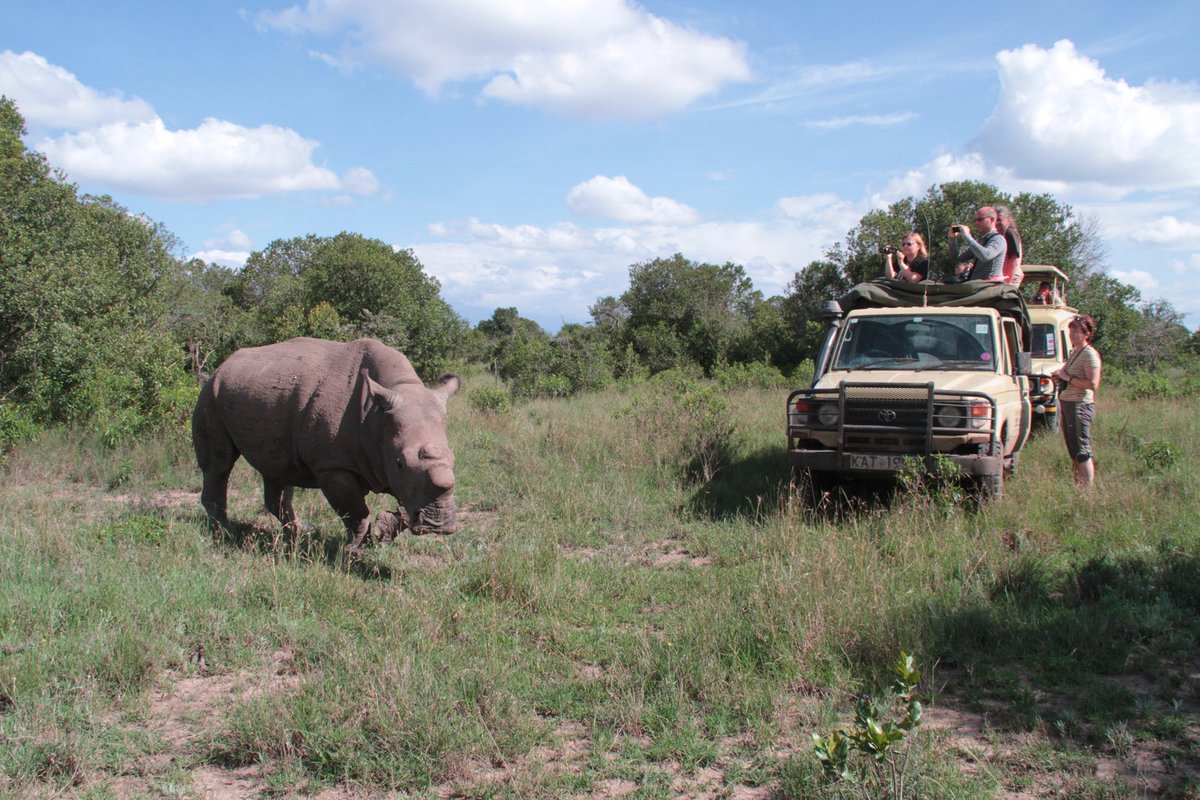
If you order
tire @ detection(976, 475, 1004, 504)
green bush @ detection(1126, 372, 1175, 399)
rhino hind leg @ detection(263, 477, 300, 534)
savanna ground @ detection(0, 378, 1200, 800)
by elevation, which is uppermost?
green bush @ detection(1126, 372, 1175, 399)

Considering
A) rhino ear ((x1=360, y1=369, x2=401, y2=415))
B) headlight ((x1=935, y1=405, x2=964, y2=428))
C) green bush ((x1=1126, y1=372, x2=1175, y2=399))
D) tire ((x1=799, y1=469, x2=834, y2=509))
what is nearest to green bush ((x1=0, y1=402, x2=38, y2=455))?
rhino ear ((x1=360, y1=369, x2=401, y2=415))

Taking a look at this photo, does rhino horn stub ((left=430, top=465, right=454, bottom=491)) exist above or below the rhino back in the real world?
below

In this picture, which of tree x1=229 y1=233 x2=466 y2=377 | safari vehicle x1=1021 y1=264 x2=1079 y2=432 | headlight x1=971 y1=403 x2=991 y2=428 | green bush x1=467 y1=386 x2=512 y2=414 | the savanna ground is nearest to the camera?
the savanna ground

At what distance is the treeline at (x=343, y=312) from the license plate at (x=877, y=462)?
4195mm

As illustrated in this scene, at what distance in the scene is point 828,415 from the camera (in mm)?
8117

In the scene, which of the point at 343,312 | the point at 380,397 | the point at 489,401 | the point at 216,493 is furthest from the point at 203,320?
the point at 380,397

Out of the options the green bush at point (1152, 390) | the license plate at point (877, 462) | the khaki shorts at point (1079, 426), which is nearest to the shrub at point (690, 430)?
the license plate at point (877, 462)

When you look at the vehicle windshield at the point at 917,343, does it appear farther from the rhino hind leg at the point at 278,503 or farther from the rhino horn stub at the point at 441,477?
the rhino hind leg at the point at 278,503

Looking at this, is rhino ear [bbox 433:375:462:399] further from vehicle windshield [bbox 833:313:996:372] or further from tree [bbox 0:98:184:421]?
tree [bbox 0:98:184:421]

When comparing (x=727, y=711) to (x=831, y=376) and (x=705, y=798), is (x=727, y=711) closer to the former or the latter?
(x=705, y=798)

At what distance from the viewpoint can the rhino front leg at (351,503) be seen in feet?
22.4

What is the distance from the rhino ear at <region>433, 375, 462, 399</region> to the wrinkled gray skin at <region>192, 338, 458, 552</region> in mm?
10

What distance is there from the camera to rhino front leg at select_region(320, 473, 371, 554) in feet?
22.4

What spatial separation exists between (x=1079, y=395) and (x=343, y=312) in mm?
20551
